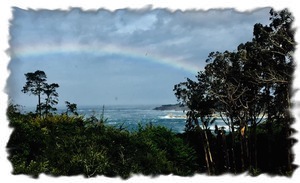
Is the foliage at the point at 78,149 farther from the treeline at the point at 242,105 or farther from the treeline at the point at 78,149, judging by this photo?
the treeline at the point at 242,105

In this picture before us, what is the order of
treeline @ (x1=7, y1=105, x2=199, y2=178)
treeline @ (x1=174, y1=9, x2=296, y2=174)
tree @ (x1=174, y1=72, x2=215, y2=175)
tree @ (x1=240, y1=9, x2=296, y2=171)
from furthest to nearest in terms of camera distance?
tree @ (x1=174, y1=72, x2=215, y2=175) < treeline @ (x1=174, y1=9, x2=296, y2=174) < tree @ (x1=240, y1=9, x2=296, y2=171) < treeline @ (x1=7, y1=105, x2=199, y2=178)

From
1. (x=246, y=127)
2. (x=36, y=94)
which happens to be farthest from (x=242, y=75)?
(x=36, y=94)

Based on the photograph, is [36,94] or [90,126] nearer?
[90,126]

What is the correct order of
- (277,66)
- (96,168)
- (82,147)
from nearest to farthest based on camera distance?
(96,168)
(82,147)
(277,66)

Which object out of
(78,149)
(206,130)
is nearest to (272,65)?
(206,130)

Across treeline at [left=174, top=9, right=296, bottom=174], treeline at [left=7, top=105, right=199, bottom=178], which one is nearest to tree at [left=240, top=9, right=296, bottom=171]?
treeline at [left=174, top=9, right=296, bottom=174]

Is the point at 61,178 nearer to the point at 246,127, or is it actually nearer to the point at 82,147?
the point at 82,147

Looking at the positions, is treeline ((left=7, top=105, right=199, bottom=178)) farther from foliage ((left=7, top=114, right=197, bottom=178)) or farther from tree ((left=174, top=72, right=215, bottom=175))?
tree ((left=174, top=72, right=215, bottom=175))

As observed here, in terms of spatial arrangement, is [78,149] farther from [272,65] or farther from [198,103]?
[198,103]
